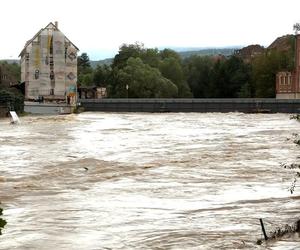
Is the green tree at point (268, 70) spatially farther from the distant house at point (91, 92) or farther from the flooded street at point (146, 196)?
the flooded street at point (146, 196)

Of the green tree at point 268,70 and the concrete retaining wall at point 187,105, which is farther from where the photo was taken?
the green tree at point 268,70

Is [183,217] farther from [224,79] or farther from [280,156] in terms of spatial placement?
[224,79]

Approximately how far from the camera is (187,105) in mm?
104375

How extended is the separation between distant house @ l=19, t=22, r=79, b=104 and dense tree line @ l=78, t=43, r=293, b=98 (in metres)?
13.1

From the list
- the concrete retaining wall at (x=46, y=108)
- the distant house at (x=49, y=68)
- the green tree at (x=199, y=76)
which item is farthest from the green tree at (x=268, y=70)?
the concrete retaining wall at (x=46, y=108)

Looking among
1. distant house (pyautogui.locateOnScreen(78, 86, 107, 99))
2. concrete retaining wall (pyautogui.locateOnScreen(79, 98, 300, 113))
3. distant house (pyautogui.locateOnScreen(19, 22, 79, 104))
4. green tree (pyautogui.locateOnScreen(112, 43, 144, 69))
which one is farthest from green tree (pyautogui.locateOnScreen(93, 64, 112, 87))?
concrete retaining wall (pyautogui.locateOnScreen(79, 98, 300, 113))

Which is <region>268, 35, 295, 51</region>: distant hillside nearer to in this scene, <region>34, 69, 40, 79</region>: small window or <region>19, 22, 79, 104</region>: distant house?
<region>19, 22, 79, 104</region>: distant house

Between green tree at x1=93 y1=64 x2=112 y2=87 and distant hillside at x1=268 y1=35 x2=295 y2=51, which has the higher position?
distant hillside at x1=268 y1=35 x2=295 y2=51

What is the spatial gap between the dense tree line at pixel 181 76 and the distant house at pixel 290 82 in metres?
5.59

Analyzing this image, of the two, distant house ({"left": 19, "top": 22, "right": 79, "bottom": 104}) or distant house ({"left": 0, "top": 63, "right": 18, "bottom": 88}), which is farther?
distant house ({"left": 0, "top": 63, "right": 18, "bottom": 88})

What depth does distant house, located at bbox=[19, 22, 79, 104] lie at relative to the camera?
107125 millimetres

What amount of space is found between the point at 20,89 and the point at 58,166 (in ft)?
269

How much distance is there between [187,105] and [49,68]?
2372 centimetres

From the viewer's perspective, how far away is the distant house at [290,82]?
4141 inches
